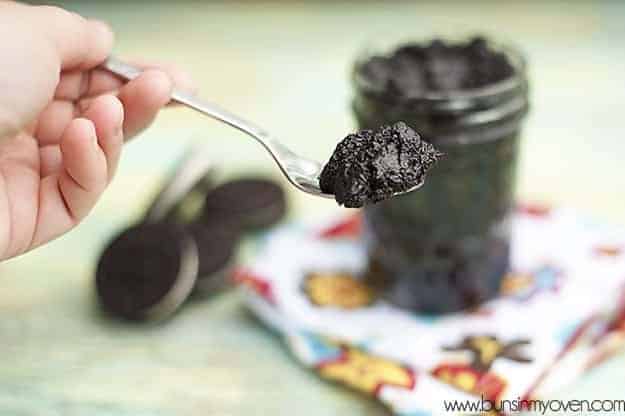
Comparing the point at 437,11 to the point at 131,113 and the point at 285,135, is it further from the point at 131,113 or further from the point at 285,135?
the point at 131,113

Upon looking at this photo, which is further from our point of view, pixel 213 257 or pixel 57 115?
pixel 213 257

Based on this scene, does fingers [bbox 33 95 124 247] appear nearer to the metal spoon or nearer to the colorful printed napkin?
the metal spoon

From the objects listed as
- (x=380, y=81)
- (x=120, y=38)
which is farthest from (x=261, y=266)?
(x=120, y=38)

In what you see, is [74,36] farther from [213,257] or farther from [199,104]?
[213,257]

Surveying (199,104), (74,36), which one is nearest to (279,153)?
(199,104)

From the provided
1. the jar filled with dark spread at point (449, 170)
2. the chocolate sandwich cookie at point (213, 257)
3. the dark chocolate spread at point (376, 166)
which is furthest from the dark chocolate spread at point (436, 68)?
the chocolate sandwich cookie at point (213, 257)
